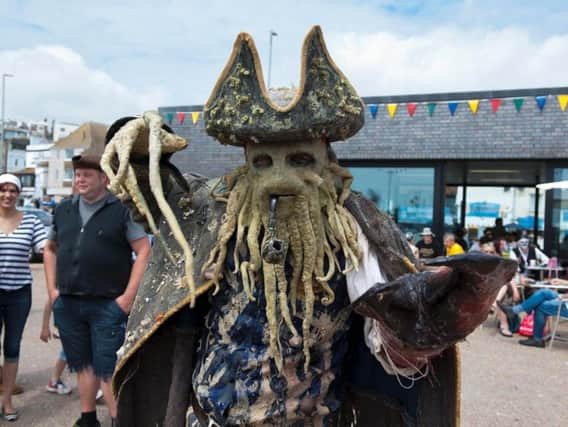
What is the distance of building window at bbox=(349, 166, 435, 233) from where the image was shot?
31.6 ft

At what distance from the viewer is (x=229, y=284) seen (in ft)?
5.79

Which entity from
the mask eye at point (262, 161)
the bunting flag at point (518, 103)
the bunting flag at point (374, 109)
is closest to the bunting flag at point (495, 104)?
the bunting flag at point (518, 103)

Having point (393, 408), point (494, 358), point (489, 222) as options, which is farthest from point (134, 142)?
point (489, 222)

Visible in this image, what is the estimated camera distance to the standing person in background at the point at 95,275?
125 inches

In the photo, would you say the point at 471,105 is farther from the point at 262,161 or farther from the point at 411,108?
the point at 262,161

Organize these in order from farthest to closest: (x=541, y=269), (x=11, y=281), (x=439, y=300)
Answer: (x=541, y=269) < (x=11, y=281) < (x=439, y=300)

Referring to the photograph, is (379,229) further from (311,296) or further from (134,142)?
(134,142)

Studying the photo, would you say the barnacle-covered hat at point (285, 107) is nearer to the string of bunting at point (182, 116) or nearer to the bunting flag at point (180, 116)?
the string of bunting at point (182, 116)

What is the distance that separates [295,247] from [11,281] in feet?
9.46

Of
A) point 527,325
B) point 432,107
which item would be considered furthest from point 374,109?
point 527,325

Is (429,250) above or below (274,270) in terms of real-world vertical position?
below

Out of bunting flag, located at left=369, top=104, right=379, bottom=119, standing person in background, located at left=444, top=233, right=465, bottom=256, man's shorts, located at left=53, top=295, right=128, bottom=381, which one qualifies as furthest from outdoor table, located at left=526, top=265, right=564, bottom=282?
man's shorts, located at left=53, top=295, right=128, bottom=381

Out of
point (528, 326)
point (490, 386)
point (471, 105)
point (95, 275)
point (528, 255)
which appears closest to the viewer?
point (95, 275)

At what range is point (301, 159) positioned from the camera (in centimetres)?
169
